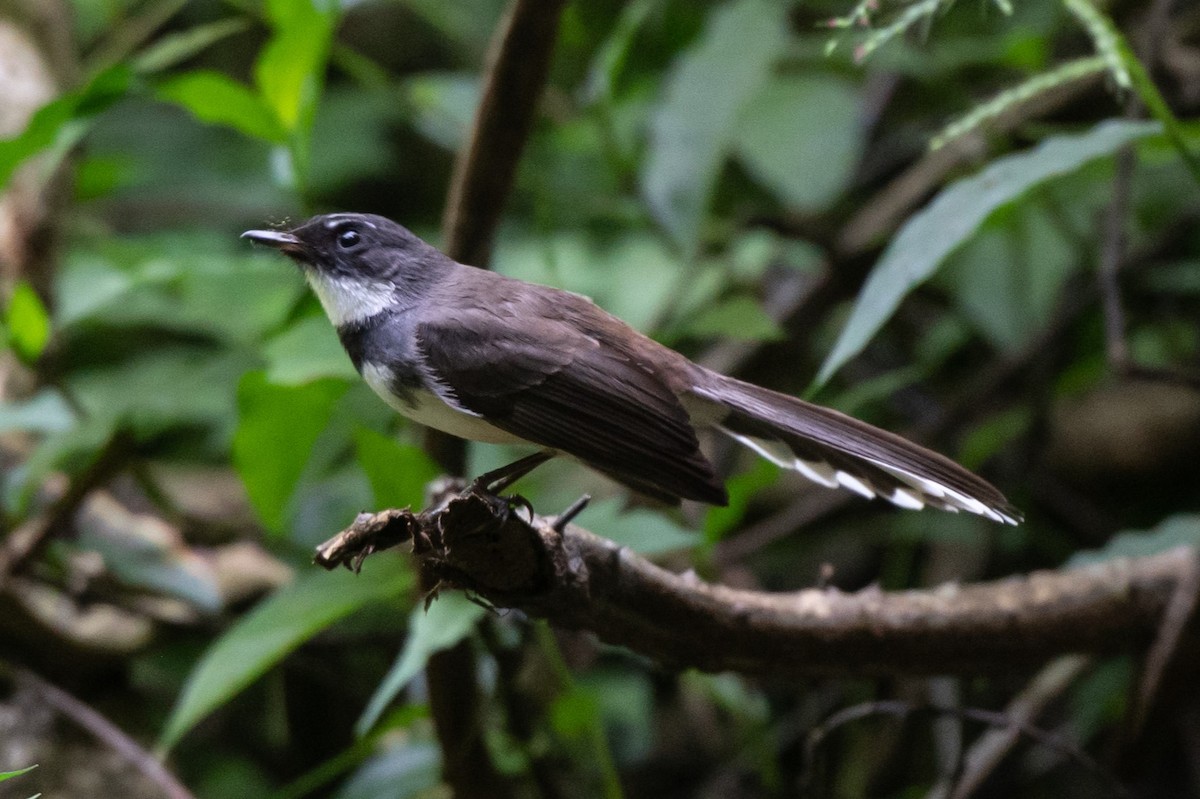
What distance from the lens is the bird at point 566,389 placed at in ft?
7.16

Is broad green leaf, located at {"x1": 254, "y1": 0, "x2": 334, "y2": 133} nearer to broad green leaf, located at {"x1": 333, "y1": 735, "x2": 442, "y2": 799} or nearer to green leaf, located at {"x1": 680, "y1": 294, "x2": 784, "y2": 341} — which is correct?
green leaf, located at {"x1": 680, "y1": 294, "x2": 784, "y2": 341}

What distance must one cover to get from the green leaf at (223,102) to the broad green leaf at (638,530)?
52.9 inches

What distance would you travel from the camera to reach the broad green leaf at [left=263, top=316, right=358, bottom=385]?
2656 millimetres

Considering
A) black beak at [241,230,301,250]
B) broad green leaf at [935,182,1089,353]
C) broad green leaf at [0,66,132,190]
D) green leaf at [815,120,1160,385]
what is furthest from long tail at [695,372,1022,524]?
broad green leaf at [935,182,1089,353]

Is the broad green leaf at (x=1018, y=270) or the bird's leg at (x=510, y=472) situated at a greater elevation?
the broad green leaf at (x=1018, y=270)

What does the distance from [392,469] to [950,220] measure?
1.37 meters

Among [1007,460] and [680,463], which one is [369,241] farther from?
[1007,460]

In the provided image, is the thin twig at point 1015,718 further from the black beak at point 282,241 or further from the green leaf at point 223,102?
the green leaf at point 223,102

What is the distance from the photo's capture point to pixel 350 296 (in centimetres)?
259

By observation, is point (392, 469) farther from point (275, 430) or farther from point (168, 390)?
point (168, 390)

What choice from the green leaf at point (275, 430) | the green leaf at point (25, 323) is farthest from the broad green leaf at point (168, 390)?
the green leaf at point (275, 430)

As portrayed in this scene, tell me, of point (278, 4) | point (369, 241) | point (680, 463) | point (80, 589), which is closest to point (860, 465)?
point (680, 463)

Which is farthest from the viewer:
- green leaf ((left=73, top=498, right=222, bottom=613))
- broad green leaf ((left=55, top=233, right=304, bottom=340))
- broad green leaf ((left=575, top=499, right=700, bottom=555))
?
green leaf ((left=73, top=498, right=222, bottom=613))

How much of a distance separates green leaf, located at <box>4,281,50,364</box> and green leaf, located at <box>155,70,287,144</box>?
695mm
